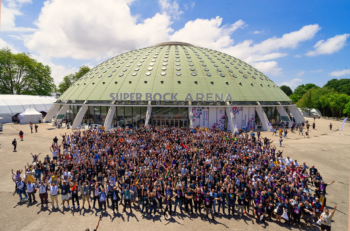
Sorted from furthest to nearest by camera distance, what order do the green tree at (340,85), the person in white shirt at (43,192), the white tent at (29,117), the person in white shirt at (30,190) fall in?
1. the green tree at (340,85)
2. the white tent at (29,117)
3. the person in white shirt at (30,190)
4. the person in white shirt at (43,192)

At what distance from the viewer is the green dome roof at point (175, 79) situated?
35750mm

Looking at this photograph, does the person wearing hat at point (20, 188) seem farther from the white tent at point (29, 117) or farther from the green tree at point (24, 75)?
the green tree at point (24, 75)

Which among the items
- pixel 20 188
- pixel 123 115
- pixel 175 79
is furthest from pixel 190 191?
pixel 175 79

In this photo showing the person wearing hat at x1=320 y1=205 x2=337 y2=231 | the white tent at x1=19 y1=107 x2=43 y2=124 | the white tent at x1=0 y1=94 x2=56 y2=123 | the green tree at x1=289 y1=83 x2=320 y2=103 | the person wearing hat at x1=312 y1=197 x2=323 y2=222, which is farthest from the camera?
the green tree at x1=289 y1=83 x2=320 y2=103

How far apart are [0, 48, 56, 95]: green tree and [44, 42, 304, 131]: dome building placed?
116 ft

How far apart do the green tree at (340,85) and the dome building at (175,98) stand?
60637 mm

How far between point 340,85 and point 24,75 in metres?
137

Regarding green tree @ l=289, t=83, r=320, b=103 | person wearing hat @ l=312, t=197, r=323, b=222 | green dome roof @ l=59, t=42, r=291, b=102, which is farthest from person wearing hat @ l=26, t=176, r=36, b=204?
green tree @ l=289, t=83, r=320, b=103

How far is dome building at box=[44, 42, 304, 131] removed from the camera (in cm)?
3388

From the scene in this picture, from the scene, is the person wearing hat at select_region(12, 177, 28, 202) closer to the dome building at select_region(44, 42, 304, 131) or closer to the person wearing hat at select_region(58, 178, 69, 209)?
the person wearing hat at select_region(58, 178, 69, 209)

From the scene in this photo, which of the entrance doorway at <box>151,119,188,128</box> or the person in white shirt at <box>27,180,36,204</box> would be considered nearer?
the person in white shirt at <box>27,180,36,204</box>

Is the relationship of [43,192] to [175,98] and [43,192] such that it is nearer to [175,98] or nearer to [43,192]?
[43,192]

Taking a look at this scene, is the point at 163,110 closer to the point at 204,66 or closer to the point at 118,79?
the point at 118,79

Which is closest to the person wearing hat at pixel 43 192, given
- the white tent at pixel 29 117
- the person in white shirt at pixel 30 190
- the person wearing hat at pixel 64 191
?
the person in white shirt at pixel 30 190
